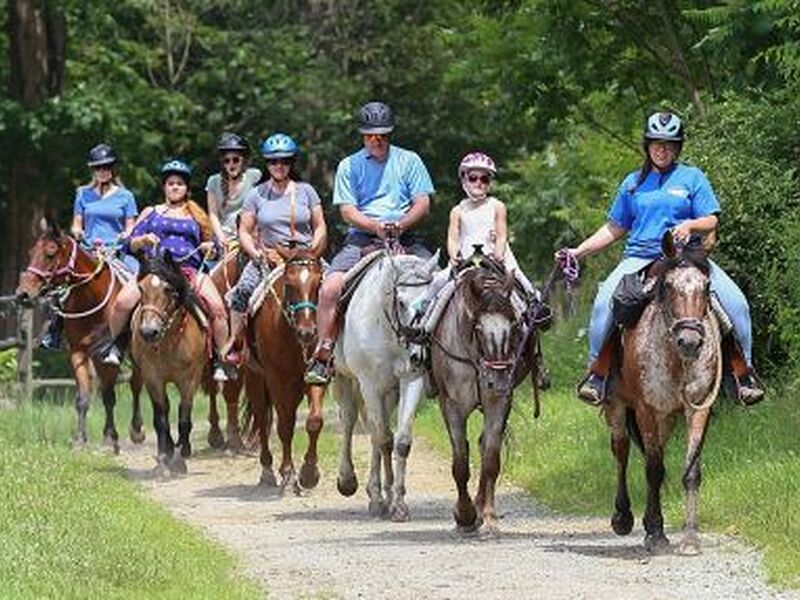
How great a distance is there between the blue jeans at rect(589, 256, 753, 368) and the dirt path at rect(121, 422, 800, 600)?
1.32m

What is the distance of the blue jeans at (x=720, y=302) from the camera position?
1608cm

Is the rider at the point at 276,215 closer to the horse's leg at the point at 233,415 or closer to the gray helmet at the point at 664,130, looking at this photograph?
the horse's leg at the point at 233,415

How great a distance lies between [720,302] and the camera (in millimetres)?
16047

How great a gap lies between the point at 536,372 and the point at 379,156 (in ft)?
8.96

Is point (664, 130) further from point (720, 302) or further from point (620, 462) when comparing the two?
point (620, 462)

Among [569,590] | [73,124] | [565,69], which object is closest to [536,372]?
[569,590]

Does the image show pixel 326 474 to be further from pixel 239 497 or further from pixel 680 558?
pixel 680 558

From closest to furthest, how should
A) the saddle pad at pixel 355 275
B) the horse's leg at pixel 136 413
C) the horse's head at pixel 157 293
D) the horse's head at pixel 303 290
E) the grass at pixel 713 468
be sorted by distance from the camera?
the grass at pixel 713 468, the saddle pad at pixel 355 275, the horse's head at pixel 303 290, the horse's head at pixel 157 293, the horse's leg at pixel 136 413

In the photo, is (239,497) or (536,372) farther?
(239,497)

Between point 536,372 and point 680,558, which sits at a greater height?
point 536,372

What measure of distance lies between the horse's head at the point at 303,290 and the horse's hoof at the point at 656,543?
5.28 m

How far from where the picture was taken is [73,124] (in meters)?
38.0

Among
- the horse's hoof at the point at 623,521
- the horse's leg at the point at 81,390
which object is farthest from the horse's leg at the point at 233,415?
the horse's hoof at the point at 623,521

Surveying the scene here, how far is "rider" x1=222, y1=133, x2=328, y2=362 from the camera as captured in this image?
21.4m
